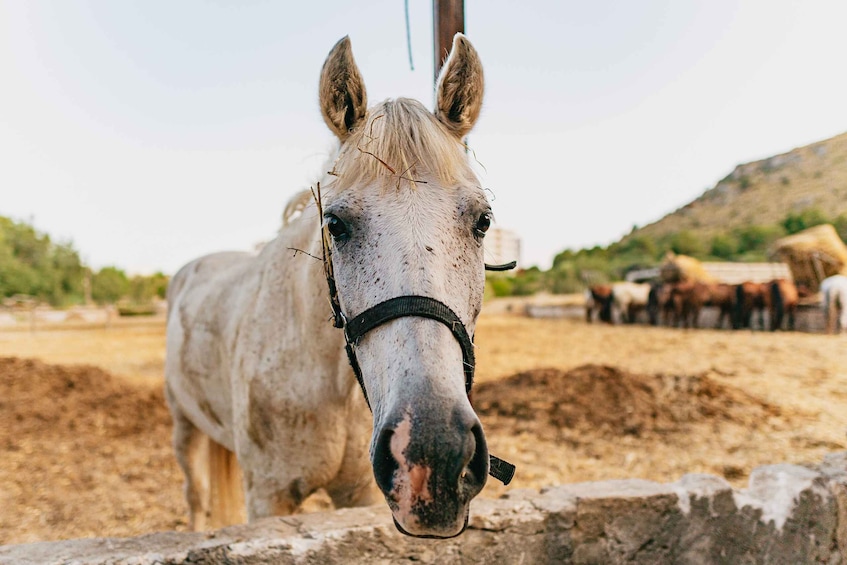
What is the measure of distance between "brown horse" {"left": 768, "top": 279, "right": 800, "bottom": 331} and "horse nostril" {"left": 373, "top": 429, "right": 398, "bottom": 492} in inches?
607

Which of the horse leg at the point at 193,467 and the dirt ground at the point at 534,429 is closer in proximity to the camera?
the horse leg at the point at 193,467

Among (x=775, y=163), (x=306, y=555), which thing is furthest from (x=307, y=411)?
(x=775, y=163)

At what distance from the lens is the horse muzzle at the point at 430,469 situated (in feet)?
2.98

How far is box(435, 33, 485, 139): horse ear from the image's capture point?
4.95 ft

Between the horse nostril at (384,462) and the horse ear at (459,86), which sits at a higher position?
the horse ear at (459,86)

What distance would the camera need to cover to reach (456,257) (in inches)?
47.5

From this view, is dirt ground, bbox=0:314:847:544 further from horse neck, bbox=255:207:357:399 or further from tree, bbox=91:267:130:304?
tree, bbox=91:267:130:304

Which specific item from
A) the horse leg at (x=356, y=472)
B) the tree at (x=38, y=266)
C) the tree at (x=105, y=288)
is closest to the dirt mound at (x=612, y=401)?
the horse leg at (x=356, y=472)

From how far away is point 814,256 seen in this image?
15.0 meters

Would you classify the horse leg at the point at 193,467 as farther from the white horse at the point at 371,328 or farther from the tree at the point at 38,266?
the tree at the point at 38,266

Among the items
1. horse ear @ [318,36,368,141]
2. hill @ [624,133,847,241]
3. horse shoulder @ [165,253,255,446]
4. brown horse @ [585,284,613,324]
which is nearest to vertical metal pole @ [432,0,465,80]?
horse ear @ [318,36,368,141]

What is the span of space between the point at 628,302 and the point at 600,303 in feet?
3.79

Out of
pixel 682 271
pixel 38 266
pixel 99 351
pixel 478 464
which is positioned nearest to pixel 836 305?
pixel 682 271

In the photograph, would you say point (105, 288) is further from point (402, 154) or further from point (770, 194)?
point (770, 194)
